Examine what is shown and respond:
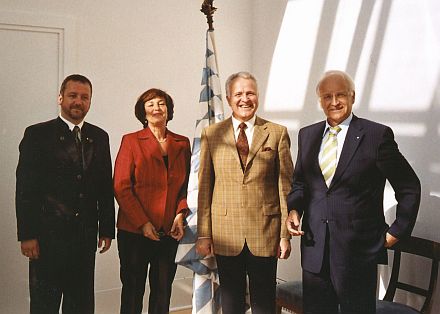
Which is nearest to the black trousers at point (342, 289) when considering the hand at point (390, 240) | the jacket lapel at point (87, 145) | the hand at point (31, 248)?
the hand at point (390, 240)

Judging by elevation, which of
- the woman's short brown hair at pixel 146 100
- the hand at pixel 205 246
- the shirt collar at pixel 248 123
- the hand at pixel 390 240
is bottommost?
the hand at pixel 205 246

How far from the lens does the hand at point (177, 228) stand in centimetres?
282

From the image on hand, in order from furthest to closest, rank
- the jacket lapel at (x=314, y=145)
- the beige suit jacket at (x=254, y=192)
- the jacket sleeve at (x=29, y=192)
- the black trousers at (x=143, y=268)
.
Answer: the black trousers at (x=143, y=268)
the jacket sleeve at (x=29, y=192)
the beige suit jacket at (x=254, y=192)
the jacket lapel at (x=314, y=145)

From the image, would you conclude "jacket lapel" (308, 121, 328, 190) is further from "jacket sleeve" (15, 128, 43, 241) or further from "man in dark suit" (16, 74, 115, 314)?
"jacket sleeve" (15, 128, 43, 241)

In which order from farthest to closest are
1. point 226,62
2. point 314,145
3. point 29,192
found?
point 226,62 < point 29,192 < point 314,145

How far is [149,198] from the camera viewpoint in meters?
2.77

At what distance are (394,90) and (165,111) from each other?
1.41 metres

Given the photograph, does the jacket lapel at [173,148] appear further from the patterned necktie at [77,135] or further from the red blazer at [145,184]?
the patterned necktie at [77,135]

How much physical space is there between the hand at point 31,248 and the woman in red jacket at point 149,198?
1.39 feet

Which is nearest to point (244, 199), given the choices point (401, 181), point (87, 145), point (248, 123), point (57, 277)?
point (248, 123)

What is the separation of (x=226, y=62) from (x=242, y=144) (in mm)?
1896

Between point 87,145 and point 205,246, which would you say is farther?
point 87,145

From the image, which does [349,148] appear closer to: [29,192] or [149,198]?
[149,198]

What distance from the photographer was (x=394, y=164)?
2266 millimetres
